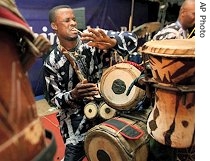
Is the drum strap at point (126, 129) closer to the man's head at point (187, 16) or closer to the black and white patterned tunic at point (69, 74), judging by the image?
the black and white patterned tunic at point (69, 74)

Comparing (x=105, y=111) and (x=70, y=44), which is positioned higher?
(x=70, y=44)

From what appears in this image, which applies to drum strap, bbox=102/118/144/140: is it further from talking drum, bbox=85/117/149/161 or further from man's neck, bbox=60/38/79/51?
man's neck, bbox=60/38/79/51

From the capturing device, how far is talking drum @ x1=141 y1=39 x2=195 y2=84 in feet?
4.95

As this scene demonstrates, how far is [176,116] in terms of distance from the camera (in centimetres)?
164

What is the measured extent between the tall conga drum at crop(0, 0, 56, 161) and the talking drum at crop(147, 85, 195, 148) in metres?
1.07

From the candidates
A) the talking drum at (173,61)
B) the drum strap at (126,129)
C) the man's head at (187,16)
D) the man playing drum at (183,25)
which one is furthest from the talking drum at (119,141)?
the man's head at (187,16)

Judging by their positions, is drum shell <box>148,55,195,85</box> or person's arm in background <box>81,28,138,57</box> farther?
person's arm in background <box>81,28,138,57</box>

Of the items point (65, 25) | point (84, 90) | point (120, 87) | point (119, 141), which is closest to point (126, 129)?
point (119, 141)

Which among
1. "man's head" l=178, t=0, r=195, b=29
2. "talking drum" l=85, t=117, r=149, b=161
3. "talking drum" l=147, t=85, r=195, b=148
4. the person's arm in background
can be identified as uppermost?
"man's head" l=178, t=0, r=195, b=29

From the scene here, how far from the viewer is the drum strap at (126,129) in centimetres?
236

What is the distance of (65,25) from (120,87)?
71cm

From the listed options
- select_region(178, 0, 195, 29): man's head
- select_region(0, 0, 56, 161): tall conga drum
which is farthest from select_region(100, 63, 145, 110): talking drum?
select_region(0, 0, 56, 161): tall conga drum

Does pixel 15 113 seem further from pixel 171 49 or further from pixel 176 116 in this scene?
pixel 176 116

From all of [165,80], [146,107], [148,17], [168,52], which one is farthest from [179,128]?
[148,17]
